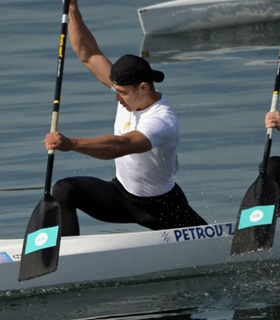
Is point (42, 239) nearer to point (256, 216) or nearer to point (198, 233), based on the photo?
point (198, 233)

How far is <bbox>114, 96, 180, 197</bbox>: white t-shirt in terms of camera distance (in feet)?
31.4

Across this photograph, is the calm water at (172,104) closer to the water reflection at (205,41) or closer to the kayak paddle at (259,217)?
the water reflection at (205,41)

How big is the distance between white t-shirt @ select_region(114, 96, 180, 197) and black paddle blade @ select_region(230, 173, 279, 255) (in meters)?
0.51

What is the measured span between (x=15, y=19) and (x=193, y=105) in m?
6.18

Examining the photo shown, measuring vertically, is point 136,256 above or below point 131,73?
below

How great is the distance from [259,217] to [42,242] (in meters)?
1.42

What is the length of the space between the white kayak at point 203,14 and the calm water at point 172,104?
16cm

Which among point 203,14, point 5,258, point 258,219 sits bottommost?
point 5,258

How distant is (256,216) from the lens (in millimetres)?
9875

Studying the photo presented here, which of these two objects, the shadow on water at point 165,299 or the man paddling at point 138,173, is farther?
the man paddling at point 138,173

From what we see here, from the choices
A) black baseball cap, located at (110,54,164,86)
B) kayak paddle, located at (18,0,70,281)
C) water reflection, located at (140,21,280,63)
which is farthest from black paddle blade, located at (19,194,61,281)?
water reflection, located at (140,21,280,63)

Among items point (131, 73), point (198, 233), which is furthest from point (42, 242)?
point (131, 73)

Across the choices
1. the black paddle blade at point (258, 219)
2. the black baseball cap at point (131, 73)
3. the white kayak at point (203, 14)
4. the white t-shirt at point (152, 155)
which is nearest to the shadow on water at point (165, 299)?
the black paddle blade at point (258, 219)

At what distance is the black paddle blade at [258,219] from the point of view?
9781mm
